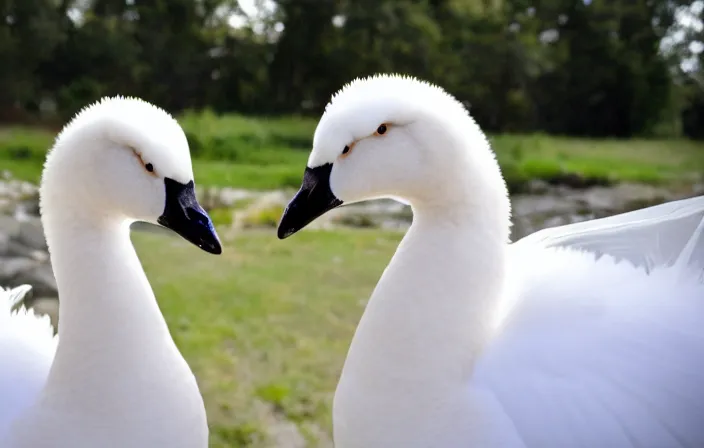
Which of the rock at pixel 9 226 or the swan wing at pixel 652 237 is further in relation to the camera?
the rock at pixel 9 226

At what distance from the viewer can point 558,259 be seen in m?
0.94

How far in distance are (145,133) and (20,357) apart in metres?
0.34

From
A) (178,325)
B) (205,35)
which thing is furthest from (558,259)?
(205,35)

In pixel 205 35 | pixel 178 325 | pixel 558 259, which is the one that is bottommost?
pixel 178 325

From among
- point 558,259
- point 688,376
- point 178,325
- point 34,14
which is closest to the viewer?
point 688,376

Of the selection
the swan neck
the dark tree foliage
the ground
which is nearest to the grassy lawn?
the ground

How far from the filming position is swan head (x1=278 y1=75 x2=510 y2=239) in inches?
30.6

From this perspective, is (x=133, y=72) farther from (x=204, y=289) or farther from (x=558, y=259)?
(x=558, y=259)

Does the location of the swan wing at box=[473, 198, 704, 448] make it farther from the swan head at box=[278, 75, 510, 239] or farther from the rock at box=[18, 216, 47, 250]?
the rock at box=[18, 216, 47, 250]

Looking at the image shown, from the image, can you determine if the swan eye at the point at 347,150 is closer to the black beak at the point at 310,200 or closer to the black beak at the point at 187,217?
the black beak at the point at 310,200

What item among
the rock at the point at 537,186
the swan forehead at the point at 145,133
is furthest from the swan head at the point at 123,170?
the rock at the point at 537,186

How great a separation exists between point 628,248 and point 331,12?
123 cm

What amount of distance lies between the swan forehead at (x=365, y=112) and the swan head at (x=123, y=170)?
5.8 inches

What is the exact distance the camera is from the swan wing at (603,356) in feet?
2.50
